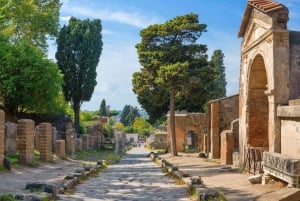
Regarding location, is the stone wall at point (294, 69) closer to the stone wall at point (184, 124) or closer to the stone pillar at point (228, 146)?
the stone pillar at point (228, 146)

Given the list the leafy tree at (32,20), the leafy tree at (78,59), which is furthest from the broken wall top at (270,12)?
the leafy tree at (78,59)

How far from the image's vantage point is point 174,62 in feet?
93.1

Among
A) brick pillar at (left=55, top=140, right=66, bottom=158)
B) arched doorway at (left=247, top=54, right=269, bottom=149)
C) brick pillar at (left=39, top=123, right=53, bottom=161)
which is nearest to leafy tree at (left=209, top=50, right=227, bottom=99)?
brick pillar at (left=55, top=140, right=66, bottom=158)

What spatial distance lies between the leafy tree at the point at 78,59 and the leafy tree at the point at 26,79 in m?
11.9

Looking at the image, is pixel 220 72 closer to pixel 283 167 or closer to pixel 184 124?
pixel 184 124

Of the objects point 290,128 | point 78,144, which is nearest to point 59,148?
point 78,144

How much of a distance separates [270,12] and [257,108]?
4405mm

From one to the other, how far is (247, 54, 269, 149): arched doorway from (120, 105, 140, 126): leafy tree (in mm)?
105938

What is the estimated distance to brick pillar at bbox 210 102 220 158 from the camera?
26688 mm

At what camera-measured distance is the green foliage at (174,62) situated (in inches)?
1078

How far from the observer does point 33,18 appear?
38000mm

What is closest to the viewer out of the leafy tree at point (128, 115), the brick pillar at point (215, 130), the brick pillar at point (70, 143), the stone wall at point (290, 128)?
the stone wall at point (290, 128)

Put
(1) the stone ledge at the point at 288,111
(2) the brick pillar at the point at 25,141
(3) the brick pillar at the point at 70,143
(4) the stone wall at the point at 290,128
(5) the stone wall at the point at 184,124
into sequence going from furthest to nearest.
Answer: (5) the stone wall at the point at 184,124 → (3) the brick pillar at the point at 70,143 → (2) the brick pillar at the point at 25,141 → (4) the stone wall at the point at 290,128 → (1) the stone ledge at the point at 288,111

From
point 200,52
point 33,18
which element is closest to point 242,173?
point 200,52
